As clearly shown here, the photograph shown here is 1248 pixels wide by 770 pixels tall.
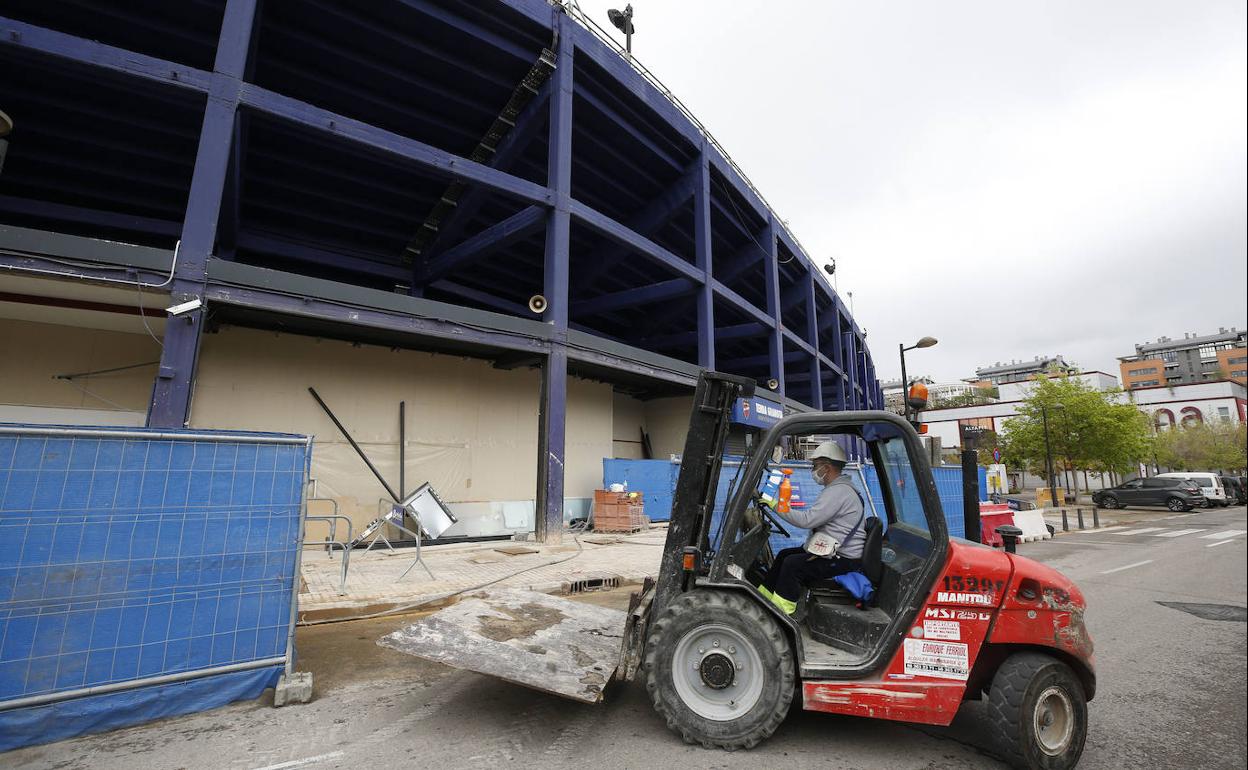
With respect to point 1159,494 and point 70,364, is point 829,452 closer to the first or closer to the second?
point 70,364

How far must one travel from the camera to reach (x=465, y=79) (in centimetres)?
1376

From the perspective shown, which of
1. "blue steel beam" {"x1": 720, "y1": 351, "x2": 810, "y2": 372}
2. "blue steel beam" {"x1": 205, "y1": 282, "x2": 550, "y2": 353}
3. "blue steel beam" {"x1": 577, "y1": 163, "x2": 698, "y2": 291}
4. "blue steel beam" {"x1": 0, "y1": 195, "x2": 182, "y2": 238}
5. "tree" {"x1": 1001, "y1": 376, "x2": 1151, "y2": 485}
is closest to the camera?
"blue steel beam" {"x1": 205, "y1": 282, "x2": 550, "y2": 353}

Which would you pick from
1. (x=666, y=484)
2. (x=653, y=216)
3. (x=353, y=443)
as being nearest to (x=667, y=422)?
(x=666, y=484)

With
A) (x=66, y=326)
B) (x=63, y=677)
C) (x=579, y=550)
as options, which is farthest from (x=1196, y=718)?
(x=66, y=326)

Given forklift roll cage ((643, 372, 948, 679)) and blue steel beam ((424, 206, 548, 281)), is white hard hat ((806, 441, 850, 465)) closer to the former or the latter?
forklift roll cage ((643, 372, 948, 679))

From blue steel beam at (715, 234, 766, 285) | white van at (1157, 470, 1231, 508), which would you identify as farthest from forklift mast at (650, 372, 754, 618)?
white van at (1157, 470, 1231, 508)

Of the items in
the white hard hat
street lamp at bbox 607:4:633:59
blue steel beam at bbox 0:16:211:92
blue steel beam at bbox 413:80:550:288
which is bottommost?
the white hard hat

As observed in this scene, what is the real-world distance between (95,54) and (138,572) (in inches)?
395

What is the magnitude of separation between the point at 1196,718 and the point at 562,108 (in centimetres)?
1500

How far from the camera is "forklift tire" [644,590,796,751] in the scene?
3146mm

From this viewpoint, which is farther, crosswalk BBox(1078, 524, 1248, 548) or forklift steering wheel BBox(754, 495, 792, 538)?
crosswalk BBox(1078, 524, 1248, 548)

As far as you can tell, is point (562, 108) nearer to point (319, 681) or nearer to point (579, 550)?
point (579, 550)

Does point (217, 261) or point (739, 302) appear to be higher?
point (739, 302)

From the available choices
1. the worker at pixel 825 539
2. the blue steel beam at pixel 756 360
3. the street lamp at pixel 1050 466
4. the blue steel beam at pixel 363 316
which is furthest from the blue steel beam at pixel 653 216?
the street lamp at pixel 1050 466
